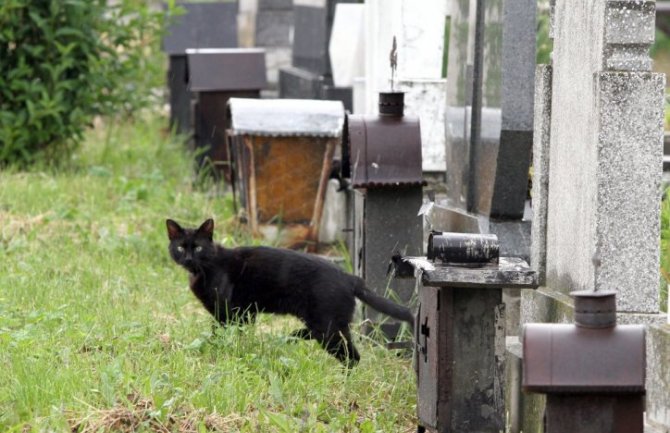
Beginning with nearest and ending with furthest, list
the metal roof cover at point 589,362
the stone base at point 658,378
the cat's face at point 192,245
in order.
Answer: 1. the metal roof cover at point 589,362
2. the stone base at point 658,378
3. the cat's face at point 192,245

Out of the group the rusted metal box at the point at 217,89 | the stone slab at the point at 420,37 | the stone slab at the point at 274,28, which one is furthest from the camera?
the stone slab at the point at 274,28

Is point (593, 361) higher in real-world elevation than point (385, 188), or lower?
lower

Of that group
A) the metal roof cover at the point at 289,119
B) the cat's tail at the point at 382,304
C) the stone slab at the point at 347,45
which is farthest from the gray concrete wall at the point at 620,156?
the stone slab at the point at 347,45

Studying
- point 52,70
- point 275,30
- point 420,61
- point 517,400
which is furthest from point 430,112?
point 275,30

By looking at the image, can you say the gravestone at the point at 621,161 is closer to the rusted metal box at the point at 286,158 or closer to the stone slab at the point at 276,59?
the rusted metal box at the point at 286,158

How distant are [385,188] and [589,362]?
2930 millimetres

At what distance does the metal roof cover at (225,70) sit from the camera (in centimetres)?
1203

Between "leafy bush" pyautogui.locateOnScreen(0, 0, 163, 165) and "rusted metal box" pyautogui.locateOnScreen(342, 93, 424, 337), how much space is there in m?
5.05

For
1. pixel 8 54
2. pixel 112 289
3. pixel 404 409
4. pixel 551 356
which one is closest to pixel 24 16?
pixel 8 54

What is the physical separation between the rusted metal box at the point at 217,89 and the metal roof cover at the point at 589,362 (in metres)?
8.11

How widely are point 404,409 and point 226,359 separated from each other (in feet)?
2.78

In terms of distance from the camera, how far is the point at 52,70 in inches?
451

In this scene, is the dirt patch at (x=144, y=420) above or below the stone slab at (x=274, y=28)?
below

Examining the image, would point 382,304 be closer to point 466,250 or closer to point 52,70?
point 466,250
